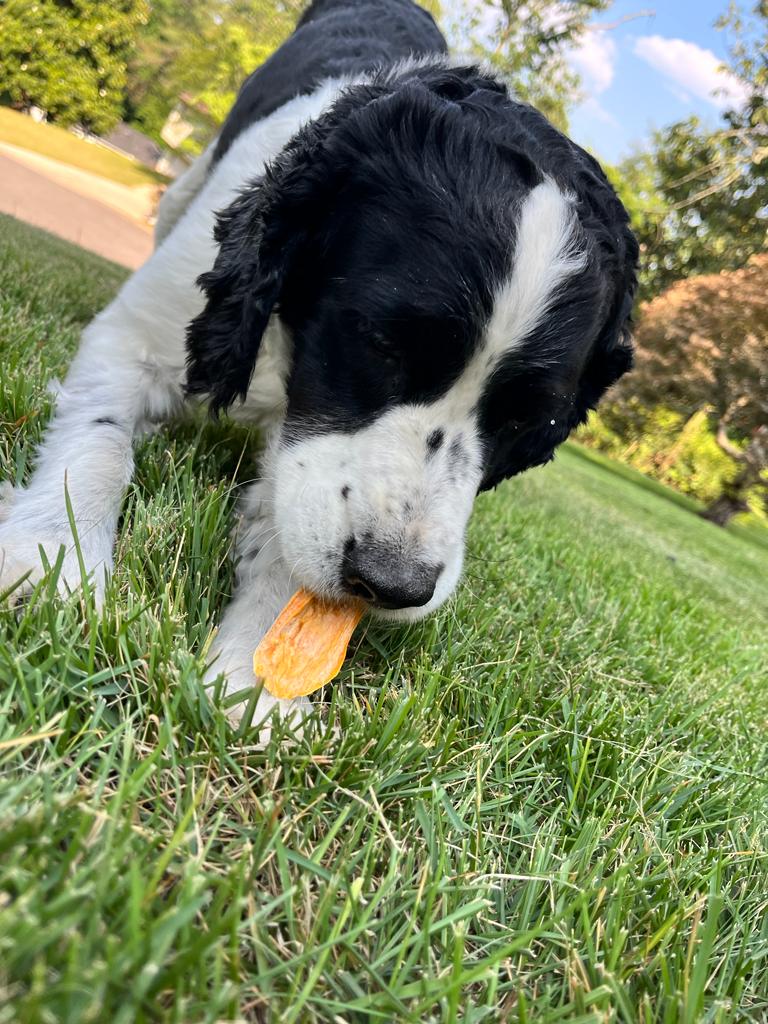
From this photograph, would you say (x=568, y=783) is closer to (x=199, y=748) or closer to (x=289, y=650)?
(x=289, y=650)

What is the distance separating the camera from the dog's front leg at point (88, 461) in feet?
5.59

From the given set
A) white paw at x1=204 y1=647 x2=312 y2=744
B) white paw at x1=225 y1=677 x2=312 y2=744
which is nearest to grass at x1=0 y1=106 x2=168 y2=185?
white paw at x1=204 y1=647 x2=312 y2=744

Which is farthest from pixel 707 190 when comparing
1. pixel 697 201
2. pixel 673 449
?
pixel 673 449

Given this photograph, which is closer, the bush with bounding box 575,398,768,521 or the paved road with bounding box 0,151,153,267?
the paved road with bounding box 0,151,153,267

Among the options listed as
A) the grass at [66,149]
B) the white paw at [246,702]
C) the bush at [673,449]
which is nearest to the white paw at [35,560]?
the white paw at [246,702]

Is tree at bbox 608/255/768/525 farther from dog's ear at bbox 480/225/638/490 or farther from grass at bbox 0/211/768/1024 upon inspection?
grass at bbox 0/211/768/1024

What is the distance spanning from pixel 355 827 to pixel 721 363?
22818 mm

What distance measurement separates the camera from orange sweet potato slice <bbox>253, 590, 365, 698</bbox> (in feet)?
5.32

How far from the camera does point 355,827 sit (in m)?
1.28

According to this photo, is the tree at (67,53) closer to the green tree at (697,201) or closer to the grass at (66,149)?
the grass at (66,149)

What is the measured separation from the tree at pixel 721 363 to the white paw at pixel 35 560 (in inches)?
840

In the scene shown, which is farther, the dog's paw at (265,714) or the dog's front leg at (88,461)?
the dog's front leg at (88,461)

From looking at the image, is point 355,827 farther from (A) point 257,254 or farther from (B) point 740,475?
(B) point 740,475

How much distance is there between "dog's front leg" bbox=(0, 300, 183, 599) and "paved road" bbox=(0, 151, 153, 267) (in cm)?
1076
